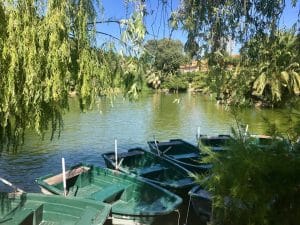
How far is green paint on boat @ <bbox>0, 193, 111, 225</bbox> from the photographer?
6.39m

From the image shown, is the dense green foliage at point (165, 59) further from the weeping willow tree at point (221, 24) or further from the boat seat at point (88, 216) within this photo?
the boat seat at point (88, 216)

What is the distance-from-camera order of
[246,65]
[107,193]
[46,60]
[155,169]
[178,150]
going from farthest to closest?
[178,150] → [155,169] → [107,193] → [46,60] → [246,65]

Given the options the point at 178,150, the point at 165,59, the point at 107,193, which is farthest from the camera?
the point at 178,150

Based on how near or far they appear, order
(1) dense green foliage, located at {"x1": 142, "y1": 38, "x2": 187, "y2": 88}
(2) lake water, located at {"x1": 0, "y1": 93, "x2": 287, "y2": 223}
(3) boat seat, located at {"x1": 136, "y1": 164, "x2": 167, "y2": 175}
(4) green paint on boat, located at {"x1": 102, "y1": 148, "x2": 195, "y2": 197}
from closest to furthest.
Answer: (1) dense green foliage, located at {"x1": 142, "y1": 38, "x2": 187, "y2": 88}, (4) green paint on boat, located at {"x1": 102, "y1": 148, "x2": 195, "y2": 197}, (3) boat seat, located at {"x1": 136, "y1": 164, "x2": 167, "y2": 175}, (2) lake water, located at {"x1": 0, "y1": 93, "x2": 287, "y2": 223}

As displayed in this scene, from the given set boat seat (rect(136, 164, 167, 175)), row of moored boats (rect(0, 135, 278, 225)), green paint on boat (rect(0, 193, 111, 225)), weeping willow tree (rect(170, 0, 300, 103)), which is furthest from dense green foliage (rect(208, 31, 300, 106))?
boat seat (rect(136, 164, 167, 175))

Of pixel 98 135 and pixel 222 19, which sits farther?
pixel 98 135

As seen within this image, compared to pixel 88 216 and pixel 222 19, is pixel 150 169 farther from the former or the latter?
pixel 222 19

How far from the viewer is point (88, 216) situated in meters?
6.50

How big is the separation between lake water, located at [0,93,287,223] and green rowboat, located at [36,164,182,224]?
53.6 inches

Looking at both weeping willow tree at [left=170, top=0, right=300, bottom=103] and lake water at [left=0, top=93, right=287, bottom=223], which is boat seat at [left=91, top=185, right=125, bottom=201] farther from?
weeping willow tree at [left=170, top=0, right=300, bottom=103]

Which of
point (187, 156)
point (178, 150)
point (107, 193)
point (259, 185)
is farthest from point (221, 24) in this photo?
point (178, 150)

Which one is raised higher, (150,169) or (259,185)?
(259,185)

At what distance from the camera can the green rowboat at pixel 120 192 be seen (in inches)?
299

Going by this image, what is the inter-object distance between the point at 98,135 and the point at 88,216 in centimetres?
1388
